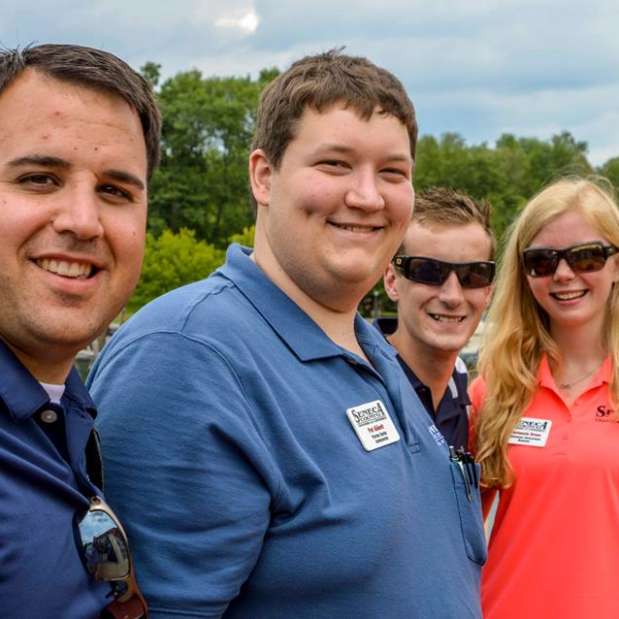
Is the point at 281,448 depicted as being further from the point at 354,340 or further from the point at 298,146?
the point at 298,146

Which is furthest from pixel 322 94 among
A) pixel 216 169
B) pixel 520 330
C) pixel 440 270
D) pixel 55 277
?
pixel 216 169

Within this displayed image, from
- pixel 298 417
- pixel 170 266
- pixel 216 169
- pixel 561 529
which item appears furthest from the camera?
pixel 216 169

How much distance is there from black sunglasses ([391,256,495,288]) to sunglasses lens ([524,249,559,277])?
0.20 metres

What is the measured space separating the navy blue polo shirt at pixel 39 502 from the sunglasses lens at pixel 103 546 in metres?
0.03

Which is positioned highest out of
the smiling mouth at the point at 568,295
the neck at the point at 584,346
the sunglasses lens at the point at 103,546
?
the smiling mouth at the point at 568,295

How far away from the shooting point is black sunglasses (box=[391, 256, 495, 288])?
14.4ft

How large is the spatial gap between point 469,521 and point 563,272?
1.68 metres

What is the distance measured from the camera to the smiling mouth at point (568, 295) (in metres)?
4.27

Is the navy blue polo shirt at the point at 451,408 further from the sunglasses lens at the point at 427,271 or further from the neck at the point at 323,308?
the neck at the point at 323,308

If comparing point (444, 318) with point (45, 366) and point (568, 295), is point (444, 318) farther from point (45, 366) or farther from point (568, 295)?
point (45, 366)

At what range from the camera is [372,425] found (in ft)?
8.67

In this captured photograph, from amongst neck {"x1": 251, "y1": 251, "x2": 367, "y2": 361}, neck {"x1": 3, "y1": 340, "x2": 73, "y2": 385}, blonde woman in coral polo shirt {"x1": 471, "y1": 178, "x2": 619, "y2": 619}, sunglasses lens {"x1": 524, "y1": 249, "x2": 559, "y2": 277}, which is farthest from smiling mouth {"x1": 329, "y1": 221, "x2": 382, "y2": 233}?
sunglasses lens {"x1": 524, "y1": 249, "x2": 559, "y2": 277}

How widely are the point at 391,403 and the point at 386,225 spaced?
0.56 m

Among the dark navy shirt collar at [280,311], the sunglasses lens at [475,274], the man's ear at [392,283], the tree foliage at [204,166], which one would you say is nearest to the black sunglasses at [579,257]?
the sunglasses lens at [475,274]
